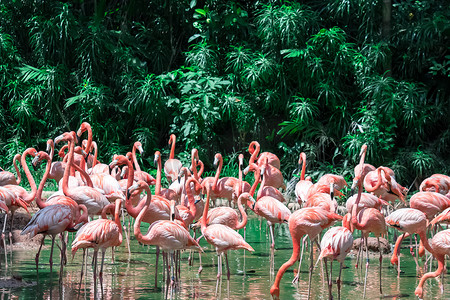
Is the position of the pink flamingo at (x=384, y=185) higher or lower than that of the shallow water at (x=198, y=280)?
higher

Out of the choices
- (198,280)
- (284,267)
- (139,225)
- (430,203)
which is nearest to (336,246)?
(284,267)

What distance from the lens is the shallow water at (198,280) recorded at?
187 inches

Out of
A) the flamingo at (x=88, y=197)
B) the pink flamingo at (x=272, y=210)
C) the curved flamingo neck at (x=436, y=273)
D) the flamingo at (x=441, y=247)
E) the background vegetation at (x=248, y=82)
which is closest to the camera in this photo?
the curved flamingo neck at (x=436, y=273)

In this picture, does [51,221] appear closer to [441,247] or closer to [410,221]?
[410,221]

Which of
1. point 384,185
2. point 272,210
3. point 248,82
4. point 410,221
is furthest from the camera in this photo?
point 248,82

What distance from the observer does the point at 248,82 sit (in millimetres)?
11195

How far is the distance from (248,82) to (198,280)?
6.33m

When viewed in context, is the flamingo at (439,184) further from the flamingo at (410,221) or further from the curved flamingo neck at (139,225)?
the curved flamingo neck at (139,225)

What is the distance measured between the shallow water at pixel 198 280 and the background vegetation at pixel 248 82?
179 inches

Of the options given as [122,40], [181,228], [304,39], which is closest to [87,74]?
[122,40]

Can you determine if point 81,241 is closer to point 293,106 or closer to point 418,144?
point 293,106

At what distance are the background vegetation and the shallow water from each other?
4539 millimetres

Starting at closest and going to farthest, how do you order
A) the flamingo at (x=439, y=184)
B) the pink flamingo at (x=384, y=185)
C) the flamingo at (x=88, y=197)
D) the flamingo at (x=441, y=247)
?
the flamingo at (x=441, y=247), the flamingo at (x=88, y=197), the pink flamingo at (x=384, y=185), the flamingo at (x=439, y=184)

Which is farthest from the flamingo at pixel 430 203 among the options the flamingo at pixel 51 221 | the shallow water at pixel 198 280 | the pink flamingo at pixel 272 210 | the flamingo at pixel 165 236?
the flamingo at pixel 51 221
